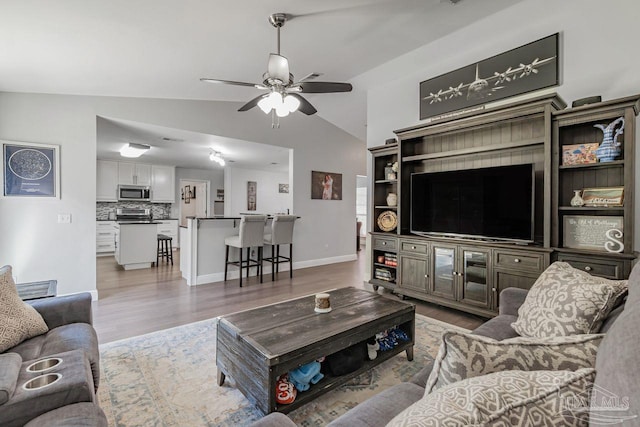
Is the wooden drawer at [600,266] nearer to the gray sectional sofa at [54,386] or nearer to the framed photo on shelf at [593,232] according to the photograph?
the framed photo on shelf at [593,232]

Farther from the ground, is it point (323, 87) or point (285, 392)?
point (323, 87)

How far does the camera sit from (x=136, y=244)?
561cm

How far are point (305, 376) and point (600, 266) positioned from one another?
259cm

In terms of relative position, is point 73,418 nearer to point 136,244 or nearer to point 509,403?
point 509,403

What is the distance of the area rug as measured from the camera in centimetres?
174

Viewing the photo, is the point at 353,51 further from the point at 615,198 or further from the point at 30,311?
the point at 30,311

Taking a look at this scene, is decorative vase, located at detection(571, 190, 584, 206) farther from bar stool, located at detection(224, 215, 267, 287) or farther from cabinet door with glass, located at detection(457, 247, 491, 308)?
bar stool, located at detection(224, 215, 267, 287)

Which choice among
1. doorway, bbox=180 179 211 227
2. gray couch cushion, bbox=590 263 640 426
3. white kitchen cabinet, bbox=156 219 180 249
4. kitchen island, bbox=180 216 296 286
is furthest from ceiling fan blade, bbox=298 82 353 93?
doorway, bbox=180 179 211 227

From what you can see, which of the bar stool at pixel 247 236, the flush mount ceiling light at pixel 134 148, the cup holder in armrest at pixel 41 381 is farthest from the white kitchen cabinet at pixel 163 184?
the cup holder in armrest at pixel 41 381

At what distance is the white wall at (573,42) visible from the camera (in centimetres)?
259

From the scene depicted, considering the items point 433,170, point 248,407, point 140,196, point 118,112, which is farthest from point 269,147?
point 248,407

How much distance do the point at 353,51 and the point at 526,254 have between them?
2889 millimetres

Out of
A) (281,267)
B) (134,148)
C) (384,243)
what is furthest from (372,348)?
(134,148)

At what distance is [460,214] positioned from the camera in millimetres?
3480
